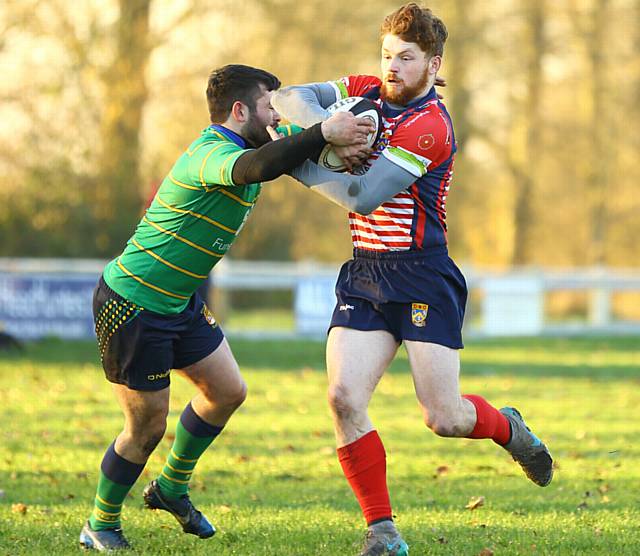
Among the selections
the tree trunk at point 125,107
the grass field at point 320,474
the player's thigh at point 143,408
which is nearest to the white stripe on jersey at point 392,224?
the player's thigh at point 143,408

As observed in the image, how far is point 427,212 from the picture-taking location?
18.0 feet

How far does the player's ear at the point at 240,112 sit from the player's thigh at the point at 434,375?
1.29m

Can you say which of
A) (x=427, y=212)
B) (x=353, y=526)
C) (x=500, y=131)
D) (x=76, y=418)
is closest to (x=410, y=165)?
(x=427, y=212)

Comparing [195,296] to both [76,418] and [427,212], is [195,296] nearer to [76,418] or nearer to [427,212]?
[427,212]

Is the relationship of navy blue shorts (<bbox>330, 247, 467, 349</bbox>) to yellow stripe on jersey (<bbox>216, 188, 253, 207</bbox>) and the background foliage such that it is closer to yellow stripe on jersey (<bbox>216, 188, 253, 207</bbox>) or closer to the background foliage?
yellow stripe on jersey (<bbox>216, 188, 253, 207</bbox>)

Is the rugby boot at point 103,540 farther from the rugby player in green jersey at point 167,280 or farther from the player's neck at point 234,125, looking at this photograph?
the player's neck at point 234,125

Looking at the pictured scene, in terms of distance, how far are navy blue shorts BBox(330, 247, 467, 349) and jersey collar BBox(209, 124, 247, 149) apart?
0.77 metres

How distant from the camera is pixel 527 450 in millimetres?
5875

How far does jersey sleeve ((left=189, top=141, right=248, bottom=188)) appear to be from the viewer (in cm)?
508

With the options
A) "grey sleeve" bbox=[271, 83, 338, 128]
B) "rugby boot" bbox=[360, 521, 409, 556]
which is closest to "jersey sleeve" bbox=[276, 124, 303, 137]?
"grey sleeve" bbox=[271, 83, 338, 128]

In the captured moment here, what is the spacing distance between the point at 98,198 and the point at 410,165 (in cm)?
1902

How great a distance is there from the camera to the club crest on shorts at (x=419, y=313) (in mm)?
5418

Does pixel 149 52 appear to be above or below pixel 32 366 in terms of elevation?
above

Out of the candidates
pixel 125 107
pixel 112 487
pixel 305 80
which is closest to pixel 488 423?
pixel 112 487
